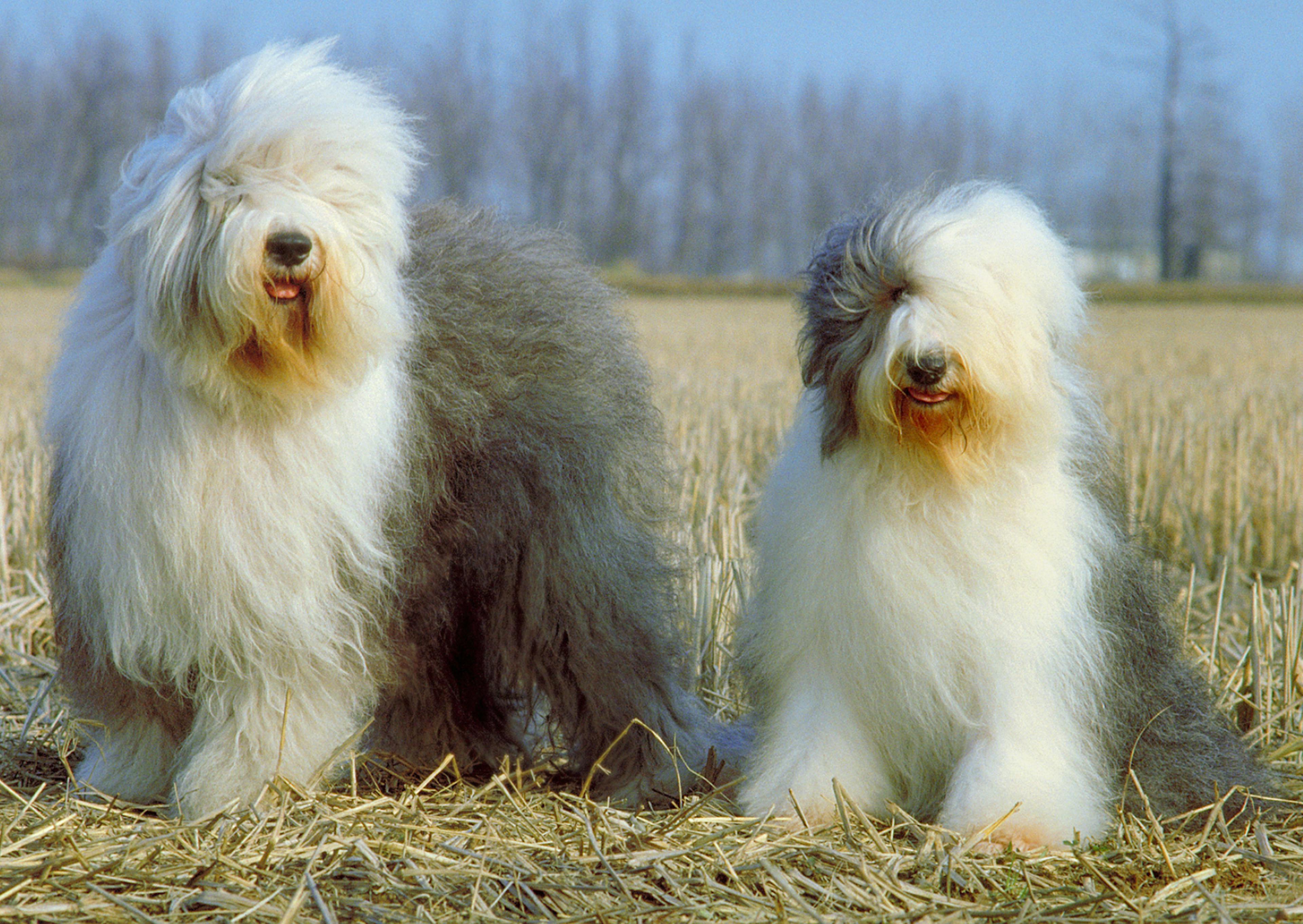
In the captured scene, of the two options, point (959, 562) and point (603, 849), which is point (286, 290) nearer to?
point (603, 849)

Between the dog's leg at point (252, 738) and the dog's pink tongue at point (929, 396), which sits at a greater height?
the dog's pink tongue at point (929, 396)

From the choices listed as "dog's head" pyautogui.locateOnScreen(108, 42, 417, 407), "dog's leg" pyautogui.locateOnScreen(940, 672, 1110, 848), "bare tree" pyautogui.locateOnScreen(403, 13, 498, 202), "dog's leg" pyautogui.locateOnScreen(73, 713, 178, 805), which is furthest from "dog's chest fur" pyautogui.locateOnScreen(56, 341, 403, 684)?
"bare tree" pyautogui.locateOnScreen(403, 13, 498, 202)

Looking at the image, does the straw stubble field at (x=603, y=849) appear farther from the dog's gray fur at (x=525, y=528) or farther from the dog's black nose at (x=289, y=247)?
the dog's black nose at (x=289, y=247)

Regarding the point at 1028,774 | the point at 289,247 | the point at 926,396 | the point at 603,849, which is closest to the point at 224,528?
the point at 289,247

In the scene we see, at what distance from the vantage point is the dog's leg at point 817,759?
125 inches

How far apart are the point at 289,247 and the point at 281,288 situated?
0.35ft

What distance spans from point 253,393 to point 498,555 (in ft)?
2.65

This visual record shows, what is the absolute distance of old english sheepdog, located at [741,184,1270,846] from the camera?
2.89 metres

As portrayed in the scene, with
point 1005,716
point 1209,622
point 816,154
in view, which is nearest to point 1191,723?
point 1005,716

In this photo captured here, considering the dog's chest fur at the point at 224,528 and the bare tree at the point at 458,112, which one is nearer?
the dog's chest fur at the point at 224,528

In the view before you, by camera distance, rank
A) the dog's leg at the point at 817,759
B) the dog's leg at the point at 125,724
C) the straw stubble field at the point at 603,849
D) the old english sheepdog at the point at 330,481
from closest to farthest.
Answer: the straw stubble field at the point at 603,849 < the old english sheepdog at the point at 330,481 < the dog's leg at the point at 817,759 < the dog's leg at the point at 125,724

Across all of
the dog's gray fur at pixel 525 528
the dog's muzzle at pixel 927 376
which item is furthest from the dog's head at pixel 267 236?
the dog's muzzle at pixel 927 376

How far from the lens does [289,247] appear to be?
9.28 ft

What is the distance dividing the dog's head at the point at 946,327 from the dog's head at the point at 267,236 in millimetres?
1147
